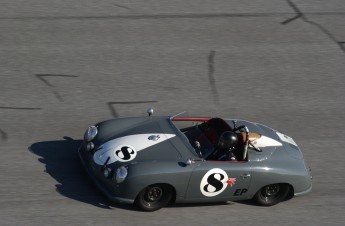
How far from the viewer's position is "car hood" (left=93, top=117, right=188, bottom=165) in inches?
357

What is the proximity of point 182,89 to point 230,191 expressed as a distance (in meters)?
3.69

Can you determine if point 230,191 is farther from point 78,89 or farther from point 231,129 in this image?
point 78,89

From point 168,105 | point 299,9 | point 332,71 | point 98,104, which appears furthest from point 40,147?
point 299,9

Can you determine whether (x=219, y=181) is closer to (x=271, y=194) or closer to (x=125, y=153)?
(x=271, y=194)

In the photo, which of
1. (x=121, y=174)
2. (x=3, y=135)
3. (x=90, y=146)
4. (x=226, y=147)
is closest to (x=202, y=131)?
(x=226, y=147)

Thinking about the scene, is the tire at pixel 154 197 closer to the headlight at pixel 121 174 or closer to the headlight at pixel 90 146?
the headlight at pixel 121 174

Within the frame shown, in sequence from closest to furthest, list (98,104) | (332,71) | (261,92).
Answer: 1. (98,104)
2. (261,92)
3. (332,71)

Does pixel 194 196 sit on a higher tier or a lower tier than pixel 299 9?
lower

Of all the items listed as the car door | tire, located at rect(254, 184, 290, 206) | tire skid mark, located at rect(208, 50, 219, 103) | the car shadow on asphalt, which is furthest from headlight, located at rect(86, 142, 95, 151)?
tire skid mark, located at rect(208, 50, 219, 103)

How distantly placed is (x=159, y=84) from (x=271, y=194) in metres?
3.76

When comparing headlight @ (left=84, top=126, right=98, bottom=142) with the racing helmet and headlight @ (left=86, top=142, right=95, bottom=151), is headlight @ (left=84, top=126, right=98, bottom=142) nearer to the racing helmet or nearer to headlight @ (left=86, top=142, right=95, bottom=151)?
headlight @ (left=86, top=142, right=95, bottom=151)

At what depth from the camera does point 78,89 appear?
40.0ft

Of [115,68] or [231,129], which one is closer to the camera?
[231,129]

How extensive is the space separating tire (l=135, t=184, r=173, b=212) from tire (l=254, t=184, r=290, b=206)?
1255 millimetres
